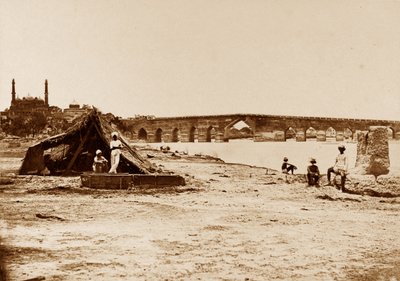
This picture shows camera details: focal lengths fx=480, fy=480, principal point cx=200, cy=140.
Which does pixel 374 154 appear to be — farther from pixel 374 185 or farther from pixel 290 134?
pixel 290 134

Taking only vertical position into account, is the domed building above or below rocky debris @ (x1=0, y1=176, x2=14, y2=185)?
above

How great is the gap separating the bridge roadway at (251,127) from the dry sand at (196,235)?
4562 centimetres

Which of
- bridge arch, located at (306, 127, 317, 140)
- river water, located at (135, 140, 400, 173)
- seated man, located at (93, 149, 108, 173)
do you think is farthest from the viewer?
bridge arch, located at (306, 127, 317, 140)

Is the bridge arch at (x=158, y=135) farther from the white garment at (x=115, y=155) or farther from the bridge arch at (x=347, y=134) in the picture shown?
the white garment at (x=115, y=155)

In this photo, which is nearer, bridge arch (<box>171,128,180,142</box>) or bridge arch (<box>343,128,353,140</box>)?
bridge arch (<box>343,128,353,140</box>)

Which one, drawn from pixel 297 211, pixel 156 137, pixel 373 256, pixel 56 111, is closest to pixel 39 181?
pixel 297 211

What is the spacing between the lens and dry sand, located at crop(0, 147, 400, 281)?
5.64 meters

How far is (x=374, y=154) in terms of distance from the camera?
38.2 feet

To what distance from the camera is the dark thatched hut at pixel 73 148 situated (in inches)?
642

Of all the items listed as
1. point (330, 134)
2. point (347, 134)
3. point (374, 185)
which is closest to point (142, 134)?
point (330, 134)

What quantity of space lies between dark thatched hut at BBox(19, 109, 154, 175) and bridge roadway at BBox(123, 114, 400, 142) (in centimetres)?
4061

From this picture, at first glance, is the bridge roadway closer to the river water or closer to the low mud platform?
the river water

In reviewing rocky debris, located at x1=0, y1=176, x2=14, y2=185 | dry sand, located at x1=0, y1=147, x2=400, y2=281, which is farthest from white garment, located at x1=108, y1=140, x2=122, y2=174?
rocky debris, located at x1=0, y1=176, x2=14, y2=185

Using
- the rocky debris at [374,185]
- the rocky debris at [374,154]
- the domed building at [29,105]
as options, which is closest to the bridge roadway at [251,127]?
the domed building at [29,105]
